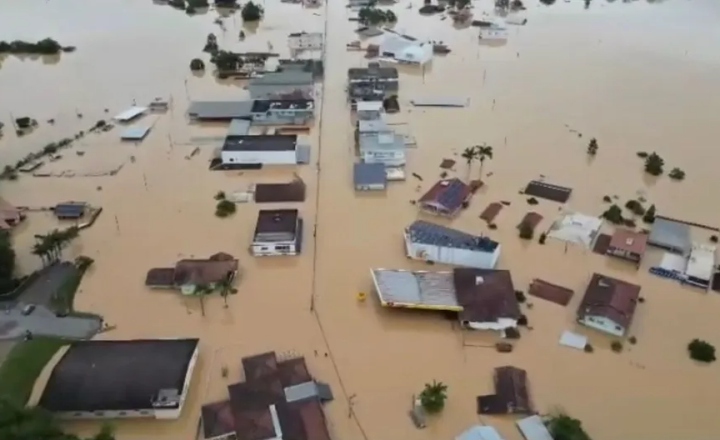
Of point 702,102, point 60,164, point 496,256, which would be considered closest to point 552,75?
point 702,102

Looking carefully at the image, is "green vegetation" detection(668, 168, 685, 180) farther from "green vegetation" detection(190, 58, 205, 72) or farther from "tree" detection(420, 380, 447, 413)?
"green vegetation" detection(190, 58, 205, 72)

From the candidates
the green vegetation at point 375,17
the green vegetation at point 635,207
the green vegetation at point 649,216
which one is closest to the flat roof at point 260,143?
the green vegetation at point 635,207

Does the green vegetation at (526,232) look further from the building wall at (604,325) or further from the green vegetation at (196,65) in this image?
the green vegetation at (196,65)

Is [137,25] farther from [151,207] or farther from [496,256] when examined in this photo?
[496,256]

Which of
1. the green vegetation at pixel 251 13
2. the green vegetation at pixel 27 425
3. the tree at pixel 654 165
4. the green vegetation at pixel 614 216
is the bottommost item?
the green vegetation at pixel 27 425

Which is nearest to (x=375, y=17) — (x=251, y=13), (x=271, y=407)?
(x=251, y=13)

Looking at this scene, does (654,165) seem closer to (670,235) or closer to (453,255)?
(670,235)
